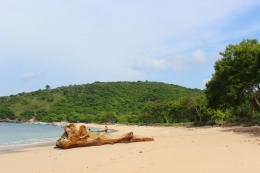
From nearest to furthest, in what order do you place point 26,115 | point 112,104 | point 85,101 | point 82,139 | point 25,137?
point 82,139, point 25,137, point 112,104, point 26,115, point 85,101

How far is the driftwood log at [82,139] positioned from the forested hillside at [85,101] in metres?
103

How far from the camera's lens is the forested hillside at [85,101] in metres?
128

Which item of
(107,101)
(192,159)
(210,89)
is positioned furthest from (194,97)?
(107,101)

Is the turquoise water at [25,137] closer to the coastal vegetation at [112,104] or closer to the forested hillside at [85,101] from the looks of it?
the coastal vegetation at [112,104]

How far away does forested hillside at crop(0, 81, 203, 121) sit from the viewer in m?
128

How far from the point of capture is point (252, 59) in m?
27.6

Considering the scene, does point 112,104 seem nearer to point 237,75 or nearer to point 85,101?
point 85,101

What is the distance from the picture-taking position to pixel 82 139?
1620 cm

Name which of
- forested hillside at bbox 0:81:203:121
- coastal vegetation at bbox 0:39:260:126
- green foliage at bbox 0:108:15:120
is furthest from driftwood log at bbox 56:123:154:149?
green foliage at bbox 0:108:15:120

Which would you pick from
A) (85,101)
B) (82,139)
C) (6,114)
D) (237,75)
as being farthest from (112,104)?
(82,139)

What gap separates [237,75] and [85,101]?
11747cm

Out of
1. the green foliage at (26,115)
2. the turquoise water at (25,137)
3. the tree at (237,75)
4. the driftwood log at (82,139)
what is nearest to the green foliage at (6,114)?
the green foliage at (26,115)

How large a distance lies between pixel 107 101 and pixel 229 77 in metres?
110

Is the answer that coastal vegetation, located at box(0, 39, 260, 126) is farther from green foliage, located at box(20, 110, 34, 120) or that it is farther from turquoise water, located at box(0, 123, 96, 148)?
turquoise water, located at box(0, 123, 96, 148)
